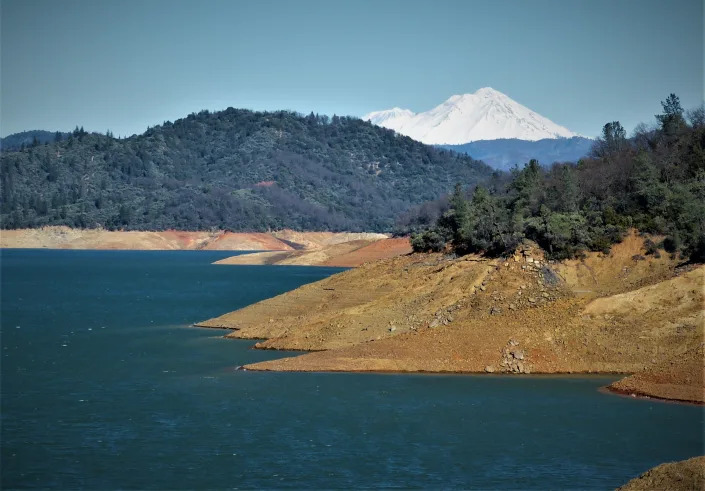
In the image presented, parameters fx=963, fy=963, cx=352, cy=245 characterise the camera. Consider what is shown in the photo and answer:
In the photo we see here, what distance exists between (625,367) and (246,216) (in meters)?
167

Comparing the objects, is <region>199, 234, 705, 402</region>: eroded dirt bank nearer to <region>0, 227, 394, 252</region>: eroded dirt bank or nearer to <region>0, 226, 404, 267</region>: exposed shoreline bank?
<region>0, 226, 404, 267</region>: exposed shoreline bank

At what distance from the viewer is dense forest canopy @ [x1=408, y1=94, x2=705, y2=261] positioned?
39.6 meters

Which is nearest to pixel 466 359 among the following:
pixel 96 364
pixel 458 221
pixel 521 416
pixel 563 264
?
pixel 521 416

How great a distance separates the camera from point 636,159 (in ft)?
159

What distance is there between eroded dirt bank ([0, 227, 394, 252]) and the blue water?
459 feet

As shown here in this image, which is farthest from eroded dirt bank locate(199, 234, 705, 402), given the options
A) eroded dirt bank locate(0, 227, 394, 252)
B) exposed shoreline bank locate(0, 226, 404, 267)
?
eroded dirt bank locate(0, 227, 394, 252)

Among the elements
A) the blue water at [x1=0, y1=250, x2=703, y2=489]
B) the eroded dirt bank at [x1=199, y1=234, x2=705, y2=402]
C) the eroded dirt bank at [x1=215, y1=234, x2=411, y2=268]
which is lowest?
the blue water at [x1=0, y1=250, x2=703, y2=489]

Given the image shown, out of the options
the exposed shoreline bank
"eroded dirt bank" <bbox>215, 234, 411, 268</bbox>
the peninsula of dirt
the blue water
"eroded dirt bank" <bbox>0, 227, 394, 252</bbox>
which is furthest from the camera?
"eroded dirt bank" <bbox>0, 227, 394, 252</bbox>

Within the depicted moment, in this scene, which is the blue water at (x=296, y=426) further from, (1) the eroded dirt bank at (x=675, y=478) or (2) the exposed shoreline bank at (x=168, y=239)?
(2) the exposed shoreline bank at (x=168, y=239)

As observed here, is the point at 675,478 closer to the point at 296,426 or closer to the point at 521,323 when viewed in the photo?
the point at 296,426

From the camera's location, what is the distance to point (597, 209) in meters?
45.4

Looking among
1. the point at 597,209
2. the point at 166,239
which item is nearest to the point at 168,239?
the point at 166,239

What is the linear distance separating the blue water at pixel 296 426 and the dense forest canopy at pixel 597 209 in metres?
11.1

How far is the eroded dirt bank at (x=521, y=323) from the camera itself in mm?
30828
